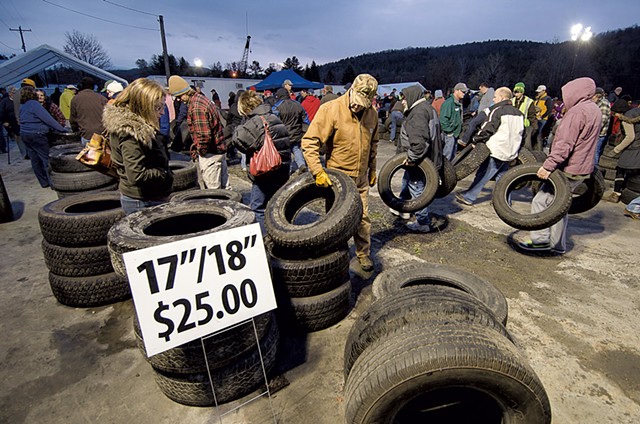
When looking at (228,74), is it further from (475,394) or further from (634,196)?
(475,394)

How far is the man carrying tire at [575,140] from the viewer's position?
3959 millimetres

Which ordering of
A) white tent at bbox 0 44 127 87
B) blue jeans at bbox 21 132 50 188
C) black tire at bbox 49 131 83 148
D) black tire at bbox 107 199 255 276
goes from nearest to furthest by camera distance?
black tire at bbox 107 199 255 276, blue jeans at bbox 21 132 50 188, black tire at bbox 49 131 83 148, white tent at bbox 0 44 127 87

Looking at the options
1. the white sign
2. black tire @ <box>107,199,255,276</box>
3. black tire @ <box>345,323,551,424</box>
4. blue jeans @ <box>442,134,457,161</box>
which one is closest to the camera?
black tire @ <box>345,323,551,424</box>

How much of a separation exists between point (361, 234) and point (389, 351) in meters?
2.30

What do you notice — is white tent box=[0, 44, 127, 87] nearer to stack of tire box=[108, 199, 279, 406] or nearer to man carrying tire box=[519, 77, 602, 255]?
stack of tire box=[108, 199, 279, 406]

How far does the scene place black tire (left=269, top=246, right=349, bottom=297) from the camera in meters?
2.80

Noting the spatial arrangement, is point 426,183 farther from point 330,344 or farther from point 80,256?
point 80,256

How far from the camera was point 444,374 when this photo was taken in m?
1.56

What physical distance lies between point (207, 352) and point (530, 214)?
4.14 m

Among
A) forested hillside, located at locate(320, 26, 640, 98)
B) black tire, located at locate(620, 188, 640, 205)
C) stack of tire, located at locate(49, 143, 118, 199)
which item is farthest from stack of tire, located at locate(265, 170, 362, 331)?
forested hillside, located at locate(320, 26, 640, 98)

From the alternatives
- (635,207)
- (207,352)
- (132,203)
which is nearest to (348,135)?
(132,203)

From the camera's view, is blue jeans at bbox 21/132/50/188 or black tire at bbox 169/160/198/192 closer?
black tire at bbox 169/160/198/192

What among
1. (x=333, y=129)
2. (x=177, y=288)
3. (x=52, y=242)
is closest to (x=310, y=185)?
(x=333, y=129)

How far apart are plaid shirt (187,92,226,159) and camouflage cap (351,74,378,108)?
2.34m
